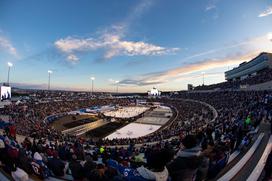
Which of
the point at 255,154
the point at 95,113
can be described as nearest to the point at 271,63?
the point at 95,113

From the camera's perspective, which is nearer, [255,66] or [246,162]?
[246,162]

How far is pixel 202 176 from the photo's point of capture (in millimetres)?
4445

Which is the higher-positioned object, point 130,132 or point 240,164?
point 240,164

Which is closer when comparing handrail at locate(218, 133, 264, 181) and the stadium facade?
handrail at locate(218, 133, 264, 181)

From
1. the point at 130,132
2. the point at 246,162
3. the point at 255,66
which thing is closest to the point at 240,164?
the point at 246,162

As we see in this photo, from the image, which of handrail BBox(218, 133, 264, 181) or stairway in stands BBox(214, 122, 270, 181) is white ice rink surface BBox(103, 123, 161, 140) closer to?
stairway in stands BBox(214, 122, 270, 181)

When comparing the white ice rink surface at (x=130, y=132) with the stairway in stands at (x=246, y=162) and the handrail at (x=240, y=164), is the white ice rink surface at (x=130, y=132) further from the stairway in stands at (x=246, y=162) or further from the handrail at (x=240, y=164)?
the handrail at (x=240, y=164)

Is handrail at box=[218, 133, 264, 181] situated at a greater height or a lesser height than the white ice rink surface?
greater

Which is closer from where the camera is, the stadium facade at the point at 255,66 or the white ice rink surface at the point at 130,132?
the white ice rink surface at the point at 130,132

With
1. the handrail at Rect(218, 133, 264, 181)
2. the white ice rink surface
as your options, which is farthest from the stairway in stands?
the white ice rink surface

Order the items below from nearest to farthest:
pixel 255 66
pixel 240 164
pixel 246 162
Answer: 1. pixel 240 164
2. pixel 246 162
3. pixel 255 66

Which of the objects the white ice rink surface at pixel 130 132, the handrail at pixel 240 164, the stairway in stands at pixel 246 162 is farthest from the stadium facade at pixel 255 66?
the handrail at pixel 240 164

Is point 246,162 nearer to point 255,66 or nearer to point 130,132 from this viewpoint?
point 130,132

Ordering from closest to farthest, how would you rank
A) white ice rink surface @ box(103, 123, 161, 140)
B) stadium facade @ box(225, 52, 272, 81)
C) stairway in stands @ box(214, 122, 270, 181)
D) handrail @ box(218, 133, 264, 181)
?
handrail @ box(218, 133, 264, 181), stairway in stands @ box(214, 122, 270, 181), white ice rink surface @ box(103, 123, 161, 140), stadium facade @ box(225, 52, 272, 81)
